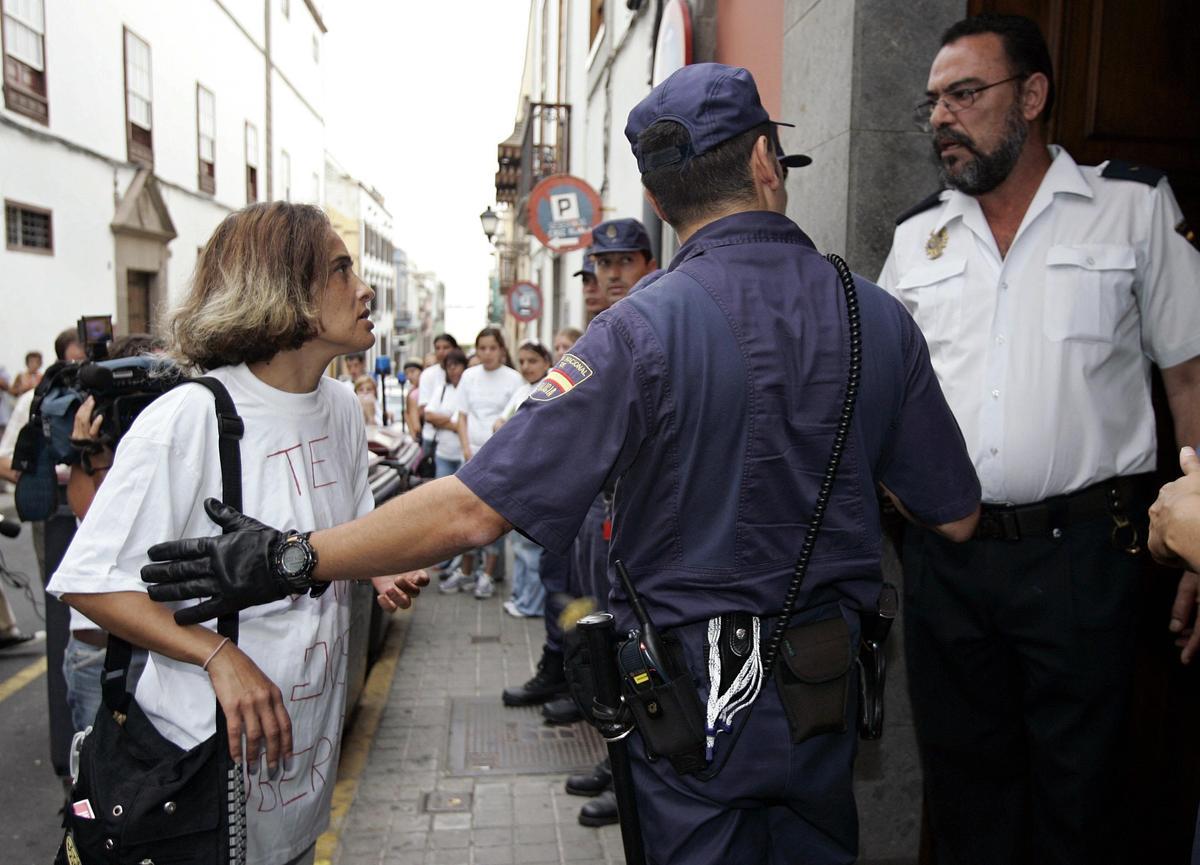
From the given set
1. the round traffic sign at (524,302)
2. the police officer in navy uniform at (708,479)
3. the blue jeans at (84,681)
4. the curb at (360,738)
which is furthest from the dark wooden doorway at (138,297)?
the police officer in navy uniform at (708,479)

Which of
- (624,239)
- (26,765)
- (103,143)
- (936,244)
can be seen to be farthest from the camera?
(103,143)

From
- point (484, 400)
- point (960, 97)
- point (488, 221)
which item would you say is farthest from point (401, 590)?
point (488, 221)

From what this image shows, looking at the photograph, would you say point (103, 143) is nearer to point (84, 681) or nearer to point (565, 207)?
point (565, 207)

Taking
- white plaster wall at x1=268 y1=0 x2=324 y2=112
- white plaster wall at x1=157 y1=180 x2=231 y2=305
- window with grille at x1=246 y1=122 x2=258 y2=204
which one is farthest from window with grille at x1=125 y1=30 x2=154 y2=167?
white plaster wall at x1=268 y1=0 x2=324 y2=112

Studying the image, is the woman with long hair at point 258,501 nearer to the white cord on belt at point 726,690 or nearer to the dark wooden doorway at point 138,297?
the white cord on belt at point 726,690

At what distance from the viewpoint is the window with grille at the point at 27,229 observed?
14.4m

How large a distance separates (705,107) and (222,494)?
1.25 metres

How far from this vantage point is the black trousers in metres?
2.58

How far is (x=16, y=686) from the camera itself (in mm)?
5812

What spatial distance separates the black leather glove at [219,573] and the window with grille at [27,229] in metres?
15.0

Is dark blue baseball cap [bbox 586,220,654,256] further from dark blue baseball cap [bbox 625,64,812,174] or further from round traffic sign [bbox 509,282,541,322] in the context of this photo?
round traffic sign [bbox 509,282,541,322]

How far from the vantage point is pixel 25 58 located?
14.6 meters

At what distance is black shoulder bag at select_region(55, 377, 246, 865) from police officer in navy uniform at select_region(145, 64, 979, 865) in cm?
44

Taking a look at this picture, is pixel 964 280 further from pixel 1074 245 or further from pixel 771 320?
pixel 771 320
